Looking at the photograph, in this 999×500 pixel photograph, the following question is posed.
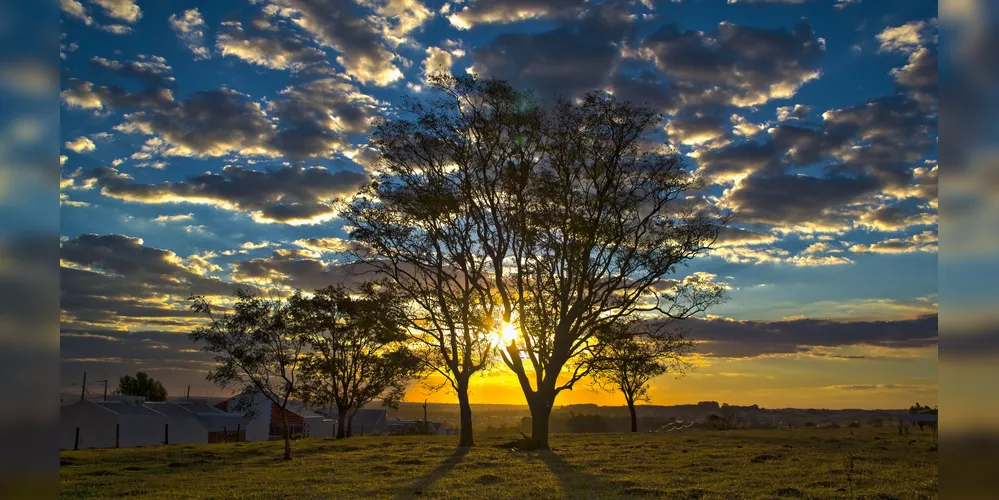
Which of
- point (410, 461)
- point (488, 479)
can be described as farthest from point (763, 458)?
point (410, 461)

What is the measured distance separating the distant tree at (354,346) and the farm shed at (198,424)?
23324 millimetres

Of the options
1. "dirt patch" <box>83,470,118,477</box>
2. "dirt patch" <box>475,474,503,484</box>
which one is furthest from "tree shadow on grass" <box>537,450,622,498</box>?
"dirt patch" <box>83,470,118,477</box>

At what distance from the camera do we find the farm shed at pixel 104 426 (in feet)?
277

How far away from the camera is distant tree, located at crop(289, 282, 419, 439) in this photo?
40750 millimetres

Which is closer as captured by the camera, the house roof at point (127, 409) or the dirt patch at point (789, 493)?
the dirt patch at point (789, 493)

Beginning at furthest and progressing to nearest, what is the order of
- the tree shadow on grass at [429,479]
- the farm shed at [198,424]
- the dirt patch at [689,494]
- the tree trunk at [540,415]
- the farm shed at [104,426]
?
the farm shed at [198,424]
the farm shed at [104,426]
the tree trunk at [540,415]
the tree shadow on grass at [429,479]
the dirt patch at [689,494]

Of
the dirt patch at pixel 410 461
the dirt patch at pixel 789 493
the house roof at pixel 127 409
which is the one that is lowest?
the house roof at pixel 127 409

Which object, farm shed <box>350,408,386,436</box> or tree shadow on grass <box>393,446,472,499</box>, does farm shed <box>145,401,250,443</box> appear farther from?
tree shadow on grass <box>393,446,472,499</box>

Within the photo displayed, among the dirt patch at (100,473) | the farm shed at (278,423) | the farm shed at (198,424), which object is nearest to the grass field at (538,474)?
the dirt patch at (100,473)

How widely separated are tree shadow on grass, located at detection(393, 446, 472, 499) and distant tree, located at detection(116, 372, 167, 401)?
126390 mm

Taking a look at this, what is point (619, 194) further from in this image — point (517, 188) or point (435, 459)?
point (435, 459)

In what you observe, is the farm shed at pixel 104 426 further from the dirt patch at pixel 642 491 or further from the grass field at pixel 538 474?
the dirt patch at pixel 642 491

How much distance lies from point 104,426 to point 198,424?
13149 millimetres
